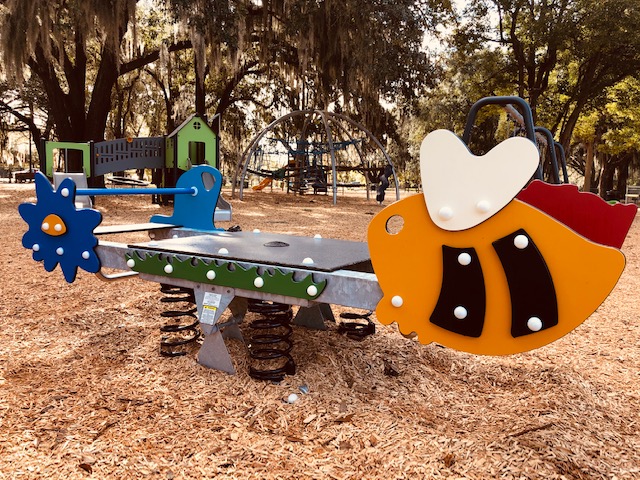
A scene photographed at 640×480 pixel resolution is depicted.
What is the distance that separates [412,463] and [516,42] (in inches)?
614

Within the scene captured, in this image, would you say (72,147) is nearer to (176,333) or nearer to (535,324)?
(176,333)

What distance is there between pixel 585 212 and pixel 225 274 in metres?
1.42

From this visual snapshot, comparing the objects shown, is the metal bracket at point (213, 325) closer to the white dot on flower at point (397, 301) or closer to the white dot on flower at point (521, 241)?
the white dot on flower at point (397, 301)

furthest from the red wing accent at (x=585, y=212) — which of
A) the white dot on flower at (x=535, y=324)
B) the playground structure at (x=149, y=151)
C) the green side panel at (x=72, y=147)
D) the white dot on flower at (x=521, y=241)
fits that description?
the green side panel at (x=72, y=147)

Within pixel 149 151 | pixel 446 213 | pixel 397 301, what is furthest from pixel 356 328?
pixel 149 151

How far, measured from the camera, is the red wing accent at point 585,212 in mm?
1714

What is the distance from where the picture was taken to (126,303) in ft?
11.6

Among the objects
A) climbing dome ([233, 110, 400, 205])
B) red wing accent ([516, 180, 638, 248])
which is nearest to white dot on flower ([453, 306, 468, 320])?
red wing accent ([516, 180, 638, 248])

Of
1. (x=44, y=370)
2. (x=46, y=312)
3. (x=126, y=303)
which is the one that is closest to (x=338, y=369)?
(x=44, y=370)

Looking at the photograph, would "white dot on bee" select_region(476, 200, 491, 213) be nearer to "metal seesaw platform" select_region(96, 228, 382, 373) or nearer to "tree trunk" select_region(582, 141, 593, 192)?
"metal seesaw platform" select_region(96, 228, 382, 373)

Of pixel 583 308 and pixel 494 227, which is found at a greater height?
pixel 494 227

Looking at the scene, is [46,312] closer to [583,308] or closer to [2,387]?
[2,387]

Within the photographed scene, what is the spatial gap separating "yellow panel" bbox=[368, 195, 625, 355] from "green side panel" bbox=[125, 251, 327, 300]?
13.2 inches

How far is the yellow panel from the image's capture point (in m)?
1.48
